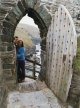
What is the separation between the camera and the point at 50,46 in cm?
666

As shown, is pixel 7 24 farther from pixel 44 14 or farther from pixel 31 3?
pixel 44 14

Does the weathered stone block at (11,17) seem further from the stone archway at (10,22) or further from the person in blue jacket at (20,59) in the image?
the person in blue jacket at (20,59)

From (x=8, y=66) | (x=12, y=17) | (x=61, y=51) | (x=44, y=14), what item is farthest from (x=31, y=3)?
(x=8, y=66)

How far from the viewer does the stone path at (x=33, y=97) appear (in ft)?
18.9

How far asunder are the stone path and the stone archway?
39 cm

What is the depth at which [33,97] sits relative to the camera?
20.7 ft

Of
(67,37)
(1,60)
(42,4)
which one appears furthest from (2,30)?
(67,37)

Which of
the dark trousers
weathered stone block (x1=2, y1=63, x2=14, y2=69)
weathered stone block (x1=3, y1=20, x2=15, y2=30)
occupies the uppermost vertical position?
weathered stone block (x1=3, y1=20, x2=15, y2=30)

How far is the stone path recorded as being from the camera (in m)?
5.75

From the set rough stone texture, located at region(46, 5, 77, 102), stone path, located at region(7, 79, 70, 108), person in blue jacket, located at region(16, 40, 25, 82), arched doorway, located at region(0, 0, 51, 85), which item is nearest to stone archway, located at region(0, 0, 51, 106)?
arched doorway, located at region(0, 0, 51, 85)

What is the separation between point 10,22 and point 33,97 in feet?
6.95

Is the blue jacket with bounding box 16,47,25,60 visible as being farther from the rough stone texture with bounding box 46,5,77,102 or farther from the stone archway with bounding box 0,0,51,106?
the rough stone texture with bounding box 46,5,77,102

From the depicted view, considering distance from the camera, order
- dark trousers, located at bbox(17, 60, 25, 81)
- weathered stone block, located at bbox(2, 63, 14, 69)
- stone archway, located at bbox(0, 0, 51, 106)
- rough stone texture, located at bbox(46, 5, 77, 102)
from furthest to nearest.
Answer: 1. dark trousers, located at bbox(17, 60, 25, 81)
2. weathered stone block, located at bbox(2, 63, 14, 69)
3. stone archway, located at bbox(0, 0, 51, 106)
4. rough stone texture, located at bbox(46, 5, 77, 102)

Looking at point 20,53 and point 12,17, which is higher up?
point 12,17
